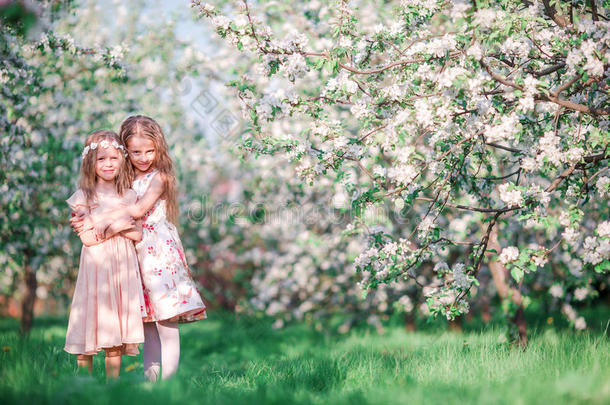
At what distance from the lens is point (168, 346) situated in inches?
146

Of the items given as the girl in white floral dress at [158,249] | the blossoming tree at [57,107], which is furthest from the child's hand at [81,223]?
the blossoming tree at [57,107]

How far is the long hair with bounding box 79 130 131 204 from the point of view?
3.73 meters

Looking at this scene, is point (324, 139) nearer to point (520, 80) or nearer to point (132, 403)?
point (520, 80)

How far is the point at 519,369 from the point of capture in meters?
3.47

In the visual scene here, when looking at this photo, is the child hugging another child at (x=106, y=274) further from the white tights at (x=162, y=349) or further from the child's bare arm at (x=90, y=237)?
the white tights at (x=162, y=349)

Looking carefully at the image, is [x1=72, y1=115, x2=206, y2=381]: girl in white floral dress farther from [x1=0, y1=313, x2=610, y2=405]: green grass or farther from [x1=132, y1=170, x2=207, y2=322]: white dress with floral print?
[x1=0, y1=313, x2=610, y2=405]: green grass

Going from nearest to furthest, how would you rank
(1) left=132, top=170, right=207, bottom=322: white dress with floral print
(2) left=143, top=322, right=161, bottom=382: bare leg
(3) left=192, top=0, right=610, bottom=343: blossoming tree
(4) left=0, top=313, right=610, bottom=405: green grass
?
(4) left=0, top=313, right=610, bottom=405: green grass < (3) left=192, top=0, right=610, bottom=343: blossoming tree < (1) left=132, top=170, right=207, bottom=322: white dress with floral print < (2) left=143, top=322, right=161, bottom=382: bare leg

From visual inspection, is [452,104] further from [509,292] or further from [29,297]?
[29,297]

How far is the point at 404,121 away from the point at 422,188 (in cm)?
60

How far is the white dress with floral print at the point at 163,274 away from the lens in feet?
11.9

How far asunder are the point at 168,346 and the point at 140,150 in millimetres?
1434

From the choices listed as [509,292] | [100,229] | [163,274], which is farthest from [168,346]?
[509,292]

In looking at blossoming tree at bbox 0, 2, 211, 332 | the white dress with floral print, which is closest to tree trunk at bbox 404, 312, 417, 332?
blossoming tree at bbox 0, 2, 211, 332

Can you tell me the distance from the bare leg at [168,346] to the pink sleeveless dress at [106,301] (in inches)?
7.7
